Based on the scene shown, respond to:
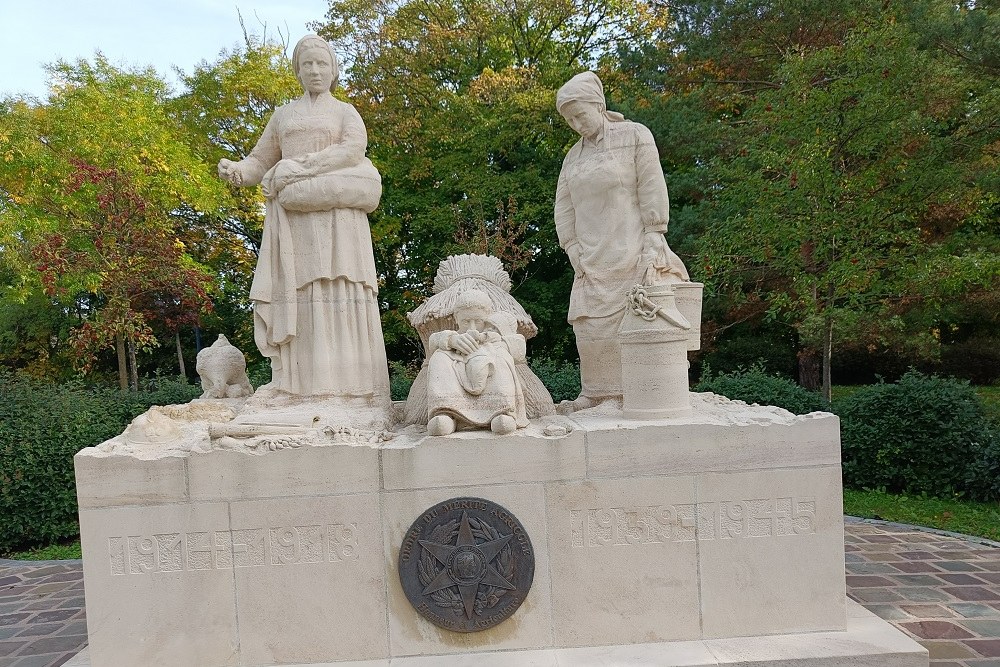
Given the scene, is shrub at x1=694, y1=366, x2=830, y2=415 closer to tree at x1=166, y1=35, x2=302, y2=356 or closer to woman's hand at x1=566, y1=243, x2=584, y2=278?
woman's hand at x1=566, y1=243, x2=584, y2=278

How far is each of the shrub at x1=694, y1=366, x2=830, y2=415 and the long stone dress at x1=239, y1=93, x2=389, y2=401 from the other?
5.06 metres

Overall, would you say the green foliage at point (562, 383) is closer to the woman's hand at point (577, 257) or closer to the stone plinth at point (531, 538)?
the woman's hand at point (577, 257)

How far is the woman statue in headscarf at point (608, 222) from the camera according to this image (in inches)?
185

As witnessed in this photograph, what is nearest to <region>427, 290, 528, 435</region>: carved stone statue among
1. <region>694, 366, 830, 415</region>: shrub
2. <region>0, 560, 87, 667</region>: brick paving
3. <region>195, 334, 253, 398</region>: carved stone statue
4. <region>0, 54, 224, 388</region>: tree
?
<region>195, 334, 253, 398</region>: carved stone statue

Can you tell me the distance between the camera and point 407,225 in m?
15.8

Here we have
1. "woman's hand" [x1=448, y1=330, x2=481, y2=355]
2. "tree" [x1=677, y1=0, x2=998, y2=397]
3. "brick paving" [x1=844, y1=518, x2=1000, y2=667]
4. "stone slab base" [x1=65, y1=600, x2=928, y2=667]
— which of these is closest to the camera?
"stone slab base" [x1=65, y1=600, x2=928, y2=667]

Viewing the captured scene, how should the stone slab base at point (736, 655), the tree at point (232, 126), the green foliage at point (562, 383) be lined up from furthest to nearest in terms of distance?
the tree at point (232, 126)
the green foliage at point (562, 383)
the stone slab base at point (736, 655)

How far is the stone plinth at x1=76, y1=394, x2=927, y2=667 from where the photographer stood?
3670mm

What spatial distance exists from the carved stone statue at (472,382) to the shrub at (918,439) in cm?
541

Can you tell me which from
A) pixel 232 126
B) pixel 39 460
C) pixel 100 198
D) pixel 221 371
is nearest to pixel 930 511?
pixel 221 371

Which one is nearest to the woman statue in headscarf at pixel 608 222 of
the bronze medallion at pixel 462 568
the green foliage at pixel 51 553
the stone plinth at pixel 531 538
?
the stone plinth at pixel 531 538

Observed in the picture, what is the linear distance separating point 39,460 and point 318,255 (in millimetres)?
4951

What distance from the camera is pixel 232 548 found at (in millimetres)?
3715

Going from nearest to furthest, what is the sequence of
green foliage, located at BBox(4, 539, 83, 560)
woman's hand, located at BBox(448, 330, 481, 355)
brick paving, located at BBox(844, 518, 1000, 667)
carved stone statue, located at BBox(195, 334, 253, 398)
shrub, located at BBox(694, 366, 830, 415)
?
brick paving, located at BBox(844, 518, 1000, 667)
woman's hand, located at BBox(448, 330, 481, 355)
carved stone statue, located at BBox(195, 334, 253, 398)
green foliage, located at BBox(4, 539, 83, 560)
shrub, located at BBox(694, 366, 830, 415)
